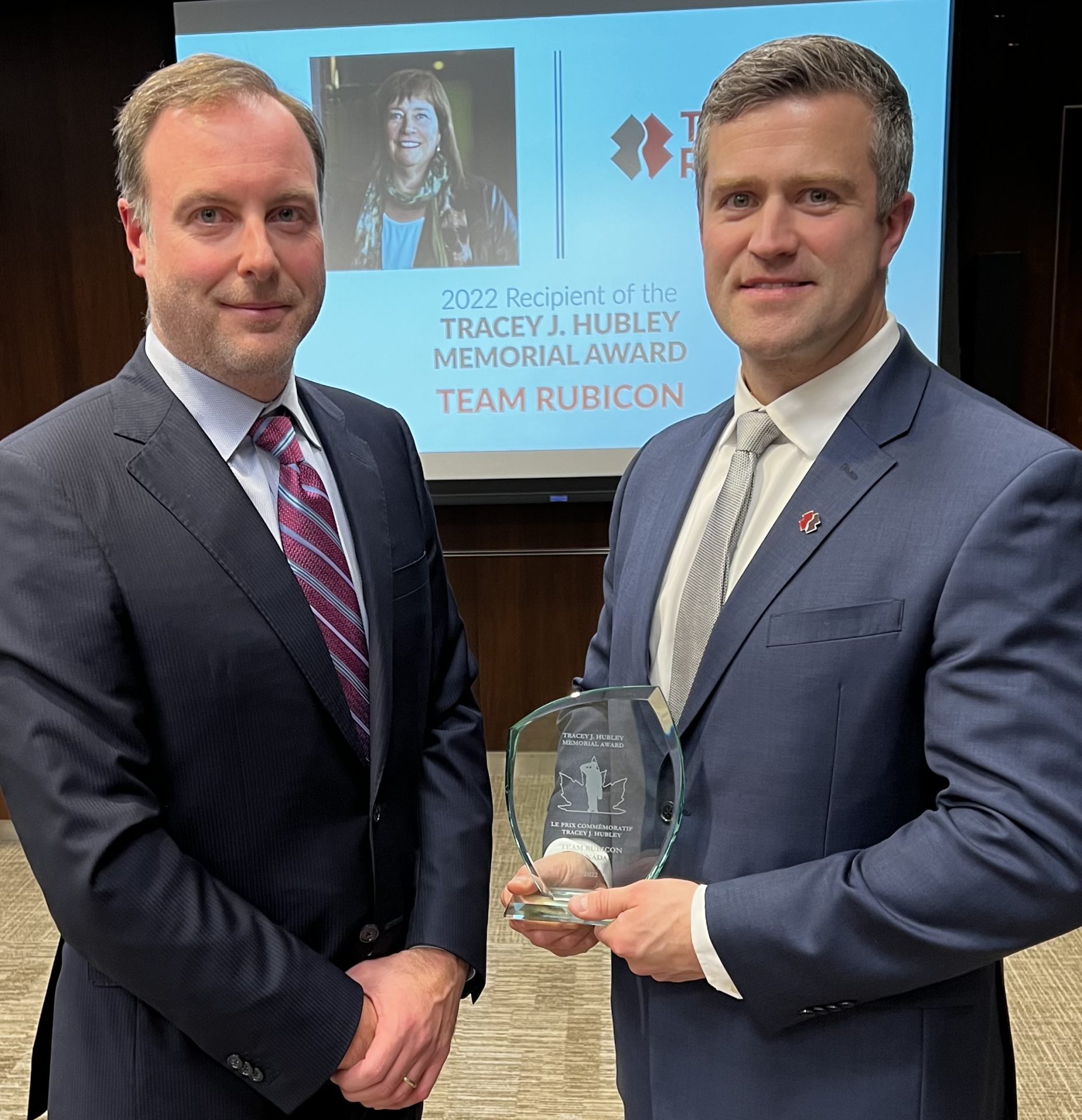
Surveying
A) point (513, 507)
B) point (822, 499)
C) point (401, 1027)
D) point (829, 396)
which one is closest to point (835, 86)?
point (829, 396)

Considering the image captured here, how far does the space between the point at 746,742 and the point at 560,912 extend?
0.31 m

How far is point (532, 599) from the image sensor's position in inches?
162

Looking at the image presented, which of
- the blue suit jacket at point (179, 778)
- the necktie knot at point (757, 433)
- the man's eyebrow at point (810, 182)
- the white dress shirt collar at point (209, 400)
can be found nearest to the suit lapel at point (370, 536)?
the blue suit jacket at point (179, 778)

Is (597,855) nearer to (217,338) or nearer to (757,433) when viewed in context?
(757,433)

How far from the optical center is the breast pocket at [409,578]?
1445 millimetres

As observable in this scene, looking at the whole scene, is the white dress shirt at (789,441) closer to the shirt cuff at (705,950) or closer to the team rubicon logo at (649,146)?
the shirt cuff at (705,950)

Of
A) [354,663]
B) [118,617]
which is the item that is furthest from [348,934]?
[118,617]

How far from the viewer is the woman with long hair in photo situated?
369 cm

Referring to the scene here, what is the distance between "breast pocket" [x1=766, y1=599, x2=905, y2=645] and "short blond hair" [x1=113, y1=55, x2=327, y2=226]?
918mm

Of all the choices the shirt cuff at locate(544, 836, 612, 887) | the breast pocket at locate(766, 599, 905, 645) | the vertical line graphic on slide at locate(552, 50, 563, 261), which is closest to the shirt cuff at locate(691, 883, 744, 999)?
the shirt cuff at locate(544, 836, 612, 887)

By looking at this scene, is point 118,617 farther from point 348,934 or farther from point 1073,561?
point 1073,561

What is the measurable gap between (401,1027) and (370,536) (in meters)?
0.64

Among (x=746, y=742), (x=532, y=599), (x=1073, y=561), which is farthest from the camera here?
(x=532, y=599)

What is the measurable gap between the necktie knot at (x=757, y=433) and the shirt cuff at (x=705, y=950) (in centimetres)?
55
